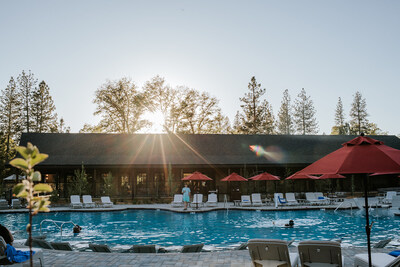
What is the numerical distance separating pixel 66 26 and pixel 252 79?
110 ft

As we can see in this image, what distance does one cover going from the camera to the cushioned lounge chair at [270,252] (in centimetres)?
539

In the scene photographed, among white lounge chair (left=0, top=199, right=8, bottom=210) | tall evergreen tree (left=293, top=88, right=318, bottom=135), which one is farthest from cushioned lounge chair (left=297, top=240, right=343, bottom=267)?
tall evergreen tree (left=293, top=88, right=318, bottom=135)

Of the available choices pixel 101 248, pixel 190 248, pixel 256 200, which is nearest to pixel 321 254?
pixel 190 248

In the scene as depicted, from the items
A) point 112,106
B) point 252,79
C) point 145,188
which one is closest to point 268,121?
point 252,79

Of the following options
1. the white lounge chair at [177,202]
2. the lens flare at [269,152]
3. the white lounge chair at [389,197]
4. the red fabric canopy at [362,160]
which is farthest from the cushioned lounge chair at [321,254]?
the lens flare at [269,152]

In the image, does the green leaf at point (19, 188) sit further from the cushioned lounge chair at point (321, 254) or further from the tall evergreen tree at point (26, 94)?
the tall evergreen tree at point (26, 94)

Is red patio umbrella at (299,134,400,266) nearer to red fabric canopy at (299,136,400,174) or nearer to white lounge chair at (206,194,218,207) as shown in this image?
red fabric canopy at (299,136,400,174)

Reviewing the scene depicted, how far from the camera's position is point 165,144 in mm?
29250

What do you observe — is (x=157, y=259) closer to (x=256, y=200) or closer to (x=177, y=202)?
(x=177, y=202)

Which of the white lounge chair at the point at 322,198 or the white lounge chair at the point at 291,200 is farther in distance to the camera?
the white lounge chair at the point at 322,198

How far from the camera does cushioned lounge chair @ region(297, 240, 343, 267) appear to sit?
526 cm

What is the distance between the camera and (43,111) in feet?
141

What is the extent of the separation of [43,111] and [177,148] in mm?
23054

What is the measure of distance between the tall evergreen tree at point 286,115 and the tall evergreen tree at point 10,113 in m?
37.5
